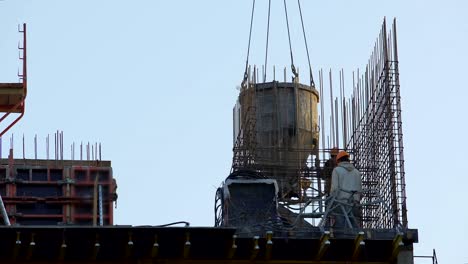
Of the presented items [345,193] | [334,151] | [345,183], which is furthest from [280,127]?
[345,193]

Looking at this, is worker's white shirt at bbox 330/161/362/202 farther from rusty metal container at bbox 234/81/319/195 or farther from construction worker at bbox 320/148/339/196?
rusty metal container at bbox 234/81/319/195

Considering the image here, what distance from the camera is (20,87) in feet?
167

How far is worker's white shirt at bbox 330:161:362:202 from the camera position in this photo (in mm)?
43625

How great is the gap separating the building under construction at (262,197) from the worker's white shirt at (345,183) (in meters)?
0.31

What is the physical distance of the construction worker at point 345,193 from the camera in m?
43.3

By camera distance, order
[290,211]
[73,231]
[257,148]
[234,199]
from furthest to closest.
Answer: [257,148] → [290,211] → [234,199] → [73,231]

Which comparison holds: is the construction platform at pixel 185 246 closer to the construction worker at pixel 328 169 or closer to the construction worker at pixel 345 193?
the construction worker at pixel 345 193

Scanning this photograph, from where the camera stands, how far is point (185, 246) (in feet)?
129

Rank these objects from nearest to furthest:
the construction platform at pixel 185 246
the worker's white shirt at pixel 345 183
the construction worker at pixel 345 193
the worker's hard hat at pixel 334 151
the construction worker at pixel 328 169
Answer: the construction platform at pixel 185 246, the construction worker at pixel 345 193, the worker's white shirt at pixel 345 183, the construction worker at pixel 328 169, the worker's hard hat at pixel 334 151

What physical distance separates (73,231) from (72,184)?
16.3 metres

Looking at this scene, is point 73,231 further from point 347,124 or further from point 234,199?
point 347,124

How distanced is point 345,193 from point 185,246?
5.90 m

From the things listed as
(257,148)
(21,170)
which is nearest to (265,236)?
(257,148)

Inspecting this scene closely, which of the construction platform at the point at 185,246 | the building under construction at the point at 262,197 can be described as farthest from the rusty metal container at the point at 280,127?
the construction platform at the point at 185,246
